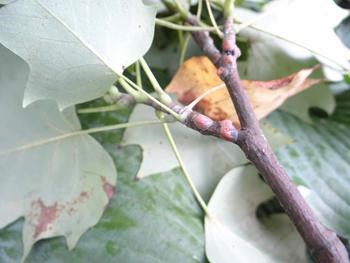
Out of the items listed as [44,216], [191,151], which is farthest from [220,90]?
[44,216]

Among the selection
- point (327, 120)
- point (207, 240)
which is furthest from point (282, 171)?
point (327, 120)

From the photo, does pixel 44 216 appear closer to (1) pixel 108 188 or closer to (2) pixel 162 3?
(1) pixel 108 188

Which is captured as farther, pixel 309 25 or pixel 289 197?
pixel 309 25

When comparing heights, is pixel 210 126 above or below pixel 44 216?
above

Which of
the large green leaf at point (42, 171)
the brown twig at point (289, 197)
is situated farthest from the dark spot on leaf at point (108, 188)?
the brown twig at point (289, 197)

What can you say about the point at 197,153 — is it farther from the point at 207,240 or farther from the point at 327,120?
the point at 327,120

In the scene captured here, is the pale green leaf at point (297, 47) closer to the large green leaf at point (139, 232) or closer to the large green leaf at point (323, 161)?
the large green leaf at point (323, 161)

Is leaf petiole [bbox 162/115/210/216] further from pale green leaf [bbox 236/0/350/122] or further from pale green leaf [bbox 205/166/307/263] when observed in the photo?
pale green leaf [bbox 236/0/350/122]
